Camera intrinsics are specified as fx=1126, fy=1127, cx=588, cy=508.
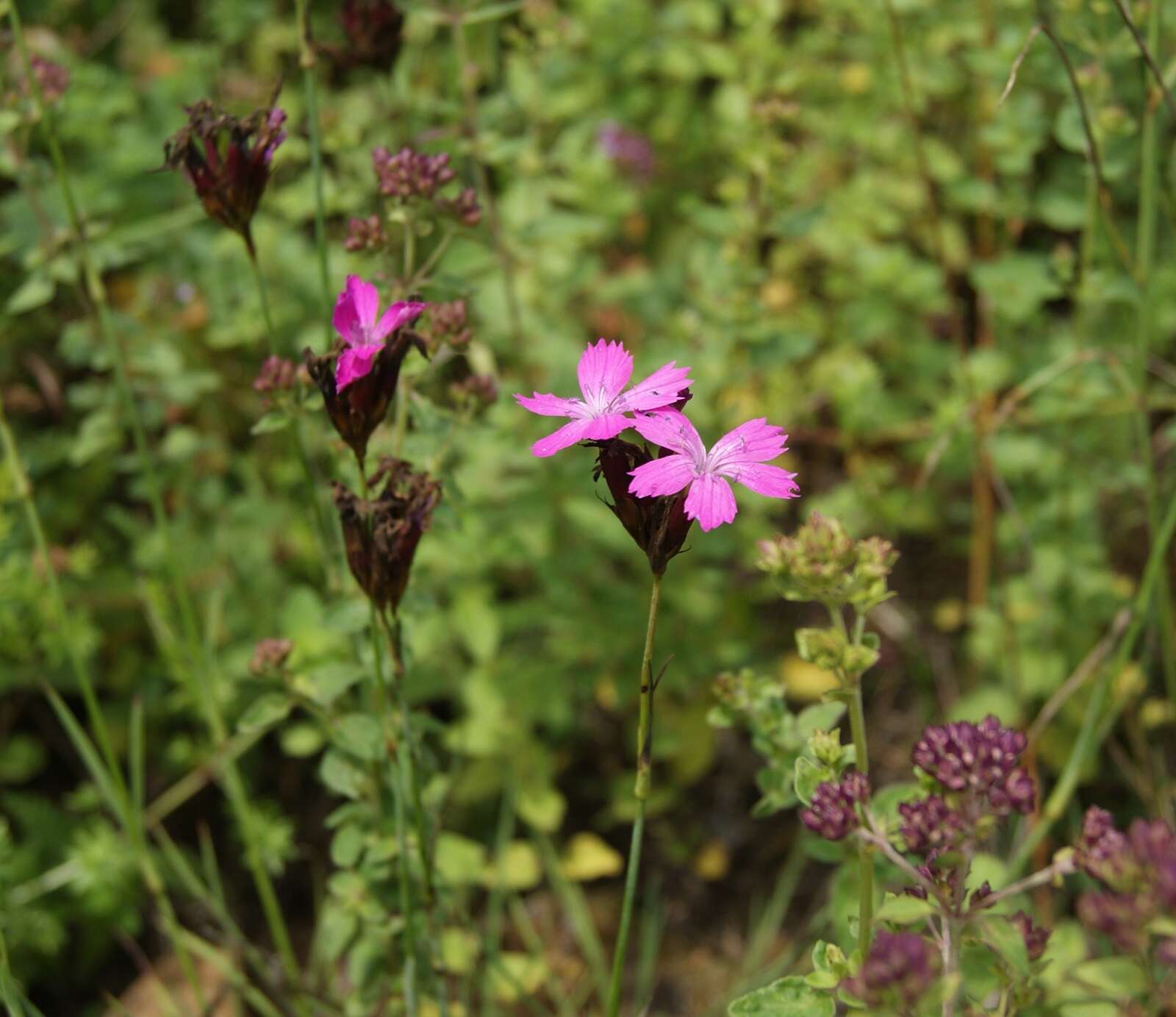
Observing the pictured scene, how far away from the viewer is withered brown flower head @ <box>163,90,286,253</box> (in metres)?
1.61

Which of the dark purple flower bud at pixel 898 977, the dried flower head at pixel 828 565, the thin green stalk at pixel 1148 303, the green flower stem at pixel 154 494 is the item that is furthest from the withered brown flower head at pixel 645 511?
the thin green stalk at pixel 1148 303

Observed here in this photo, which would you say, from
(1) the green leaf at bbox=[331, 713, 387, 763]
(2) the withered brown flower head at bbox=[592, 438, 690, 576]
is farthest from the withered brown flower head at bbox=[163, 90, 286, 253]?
(1) the green leaf at bbox=[331, 713, 387, 763]

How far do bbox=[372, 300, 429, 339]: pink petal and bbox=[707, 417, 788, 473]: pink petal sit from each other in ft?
1.38

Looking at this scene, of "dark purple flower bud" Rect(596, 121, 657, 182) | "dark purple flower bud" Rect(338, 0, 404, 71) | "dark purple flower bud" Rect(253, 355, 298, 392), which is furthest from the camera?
"dark purple flower bud" Rect(596, 121, 657, 182)

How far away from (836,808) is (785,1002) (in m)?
0.32

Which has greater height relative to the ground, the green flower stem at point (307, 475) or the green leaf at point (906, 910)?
the green flower stem at point (307, 475)

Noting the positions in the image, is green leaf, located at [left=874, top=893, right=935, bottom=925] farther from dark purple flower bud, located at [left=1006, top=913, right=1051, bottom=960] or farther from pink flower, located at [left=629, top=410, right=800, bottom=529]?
pink flower, located at [left=629, top=410, right=800, bottom=529]

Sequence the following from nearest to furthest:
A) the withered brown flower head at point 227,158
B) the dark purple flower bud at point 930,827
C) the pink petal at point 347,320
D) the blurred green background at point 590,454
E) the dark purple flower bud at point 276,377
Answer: the dark purple flower bud at point 930,827 < the pink petal at point 347,320 < the withered brown flower head at point 227,158 < the dark purple flower bud at point 276,377 < the blurred green background at point 590,454

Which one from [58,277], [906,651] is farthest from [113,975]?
[906,651]

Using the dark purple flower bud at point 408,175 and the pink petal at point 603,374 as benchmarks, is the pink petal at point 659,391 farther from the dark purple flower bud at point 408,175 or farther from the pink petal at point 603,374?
the dark purple flower bud at point 408,175

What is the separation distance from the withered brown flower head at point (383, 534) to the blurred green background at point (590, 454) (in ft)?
2.15

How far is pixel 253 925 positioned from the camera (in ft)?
9.43

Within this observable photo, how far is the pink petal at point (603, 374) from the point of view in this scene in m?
1.43

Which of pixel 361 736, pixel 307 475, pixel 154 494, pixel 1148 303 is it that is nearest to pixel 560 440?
pixel 307 475
